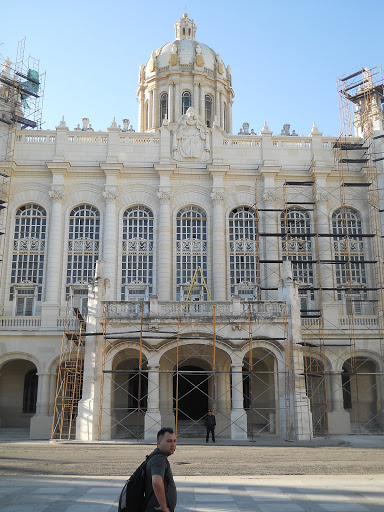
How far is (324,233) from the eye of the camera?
135 ft

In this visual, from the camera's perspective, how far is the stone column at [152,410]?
30031mm

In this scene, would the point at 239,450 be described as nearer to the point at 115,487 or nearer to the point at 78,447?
the point at 78,447

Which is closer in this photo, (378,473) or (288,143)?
(378,473)

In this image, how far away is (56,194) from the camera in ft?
135

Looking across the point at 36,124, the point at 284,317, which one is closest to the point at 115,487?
the point at 284,317

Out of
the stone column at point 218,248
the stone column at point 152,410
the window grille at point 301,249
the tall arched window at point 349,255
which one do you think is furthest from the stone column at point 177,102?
the stone column at point 152,410

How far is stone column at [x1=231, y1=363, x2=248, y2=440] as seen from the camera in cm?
2991

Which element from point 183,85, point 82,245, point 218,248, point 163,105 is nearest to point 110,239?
point 82,245

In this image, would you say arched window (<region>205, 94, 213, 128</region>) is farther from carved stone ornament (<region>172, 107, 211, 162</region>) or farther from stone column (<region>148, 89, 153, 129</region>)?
carved stone ornament (<region>172, 107, 211, 162</region>)

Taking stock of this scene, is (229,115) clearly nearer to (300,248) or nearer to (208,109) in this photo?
(208,109)

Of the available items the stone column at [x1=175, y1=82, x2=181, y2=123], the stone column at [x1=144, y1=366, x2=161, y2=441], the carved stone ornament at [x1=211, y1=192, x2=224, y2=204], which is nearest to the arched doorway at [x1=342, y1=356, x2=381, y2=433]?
the stone column at [x1=144, y1=366, x2=161, y2=441]

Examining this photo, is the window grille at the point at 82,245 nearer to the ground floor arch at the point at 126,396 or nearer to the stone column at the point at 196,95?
the ground floor arch at the point at 126,396

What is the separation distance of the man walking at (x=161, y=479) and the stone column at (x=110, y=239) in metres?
31.5

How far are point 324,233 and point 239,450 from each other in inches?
825
